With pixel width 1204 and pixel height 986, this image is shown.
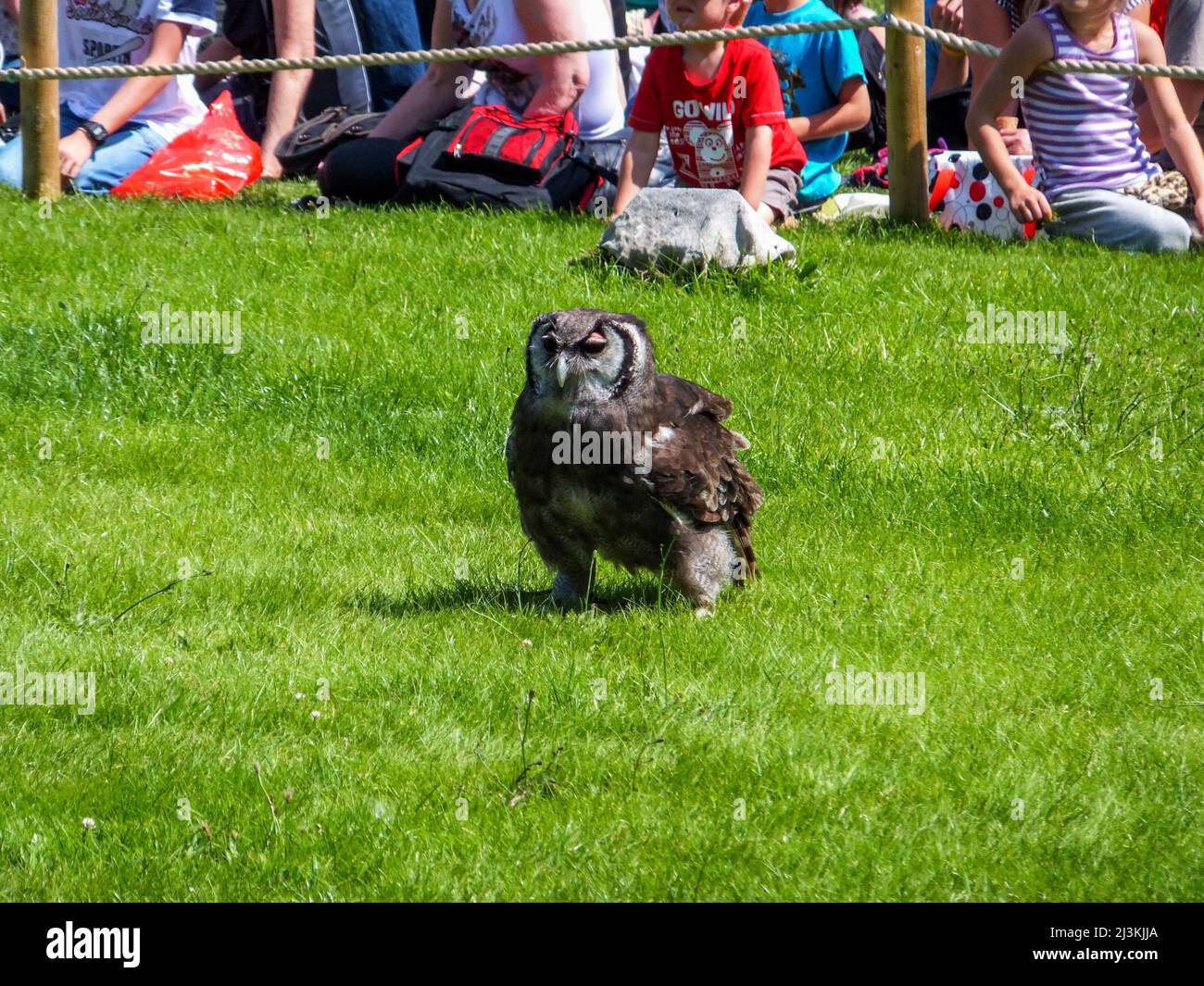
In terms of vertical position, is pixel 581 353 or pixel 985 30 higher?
pixel 985 30

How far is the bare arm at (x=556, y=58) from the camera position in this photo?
1048 centimetres

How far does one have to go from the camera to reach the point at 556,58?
1051 cm

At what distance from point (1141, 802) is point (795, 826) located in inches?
38.8

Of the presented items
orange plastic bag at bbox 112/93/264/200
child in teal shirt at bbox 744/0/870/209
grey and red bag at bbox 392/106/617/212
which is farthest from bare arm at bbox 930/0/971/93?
orange plastic bag at bbox 112/93/264/200

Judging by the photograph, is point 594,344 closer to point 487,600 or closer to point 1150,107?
point 487,600

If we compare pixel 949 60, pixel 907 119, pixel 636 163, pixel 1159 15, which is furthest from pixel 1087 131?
pixel 949 60

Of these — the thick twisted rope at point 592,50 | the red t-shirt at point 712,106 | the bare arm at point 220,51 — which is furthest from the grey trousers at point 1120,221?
the bare arm at point 220,51

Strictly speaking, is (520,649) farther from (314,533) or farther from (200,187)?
(200,187)

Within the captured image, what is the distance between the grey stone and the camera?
8.49 meters

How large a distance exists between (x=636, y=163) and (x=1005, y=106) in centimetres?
241

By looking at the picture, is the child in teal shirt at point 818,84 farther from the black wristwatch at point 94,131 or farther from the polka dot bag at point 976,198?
the black wristwatch at point 94,131

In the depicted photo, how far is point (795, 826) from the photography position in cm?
404

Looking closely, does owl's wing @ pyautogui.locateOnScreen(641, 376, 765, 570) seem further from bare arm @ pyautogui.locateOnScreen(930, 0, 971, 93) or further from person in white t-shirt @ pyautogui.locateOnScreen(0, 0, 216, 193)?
bare arm @ pyautogui.locateOnScreen(930, 0, 971, 93)

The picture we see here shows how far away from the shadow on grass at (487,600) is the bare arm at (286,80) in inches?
303
